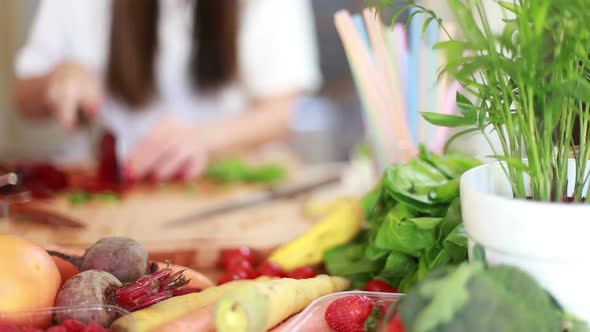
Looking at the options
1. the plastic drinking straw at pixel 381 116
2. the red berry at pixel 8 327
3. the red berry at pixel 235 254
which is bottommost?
the red berry at pixel 235 254

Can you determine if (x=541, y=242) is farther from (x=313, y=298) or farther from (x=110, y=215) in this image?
(x=110, y=215)

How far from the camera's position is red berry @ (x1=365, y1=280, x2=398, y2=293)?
0.76 m

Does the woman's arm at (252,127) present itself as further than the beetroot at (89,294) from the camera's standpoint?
Yes

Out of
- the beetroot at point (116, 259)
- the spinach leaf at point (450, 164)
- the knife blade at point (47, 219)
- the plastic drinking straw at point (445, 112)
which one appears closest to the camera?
the beetroot at point (116, 259)

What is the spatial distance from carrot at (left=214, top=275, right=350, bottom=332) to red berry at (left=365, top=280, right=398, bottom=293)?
0.16 ft

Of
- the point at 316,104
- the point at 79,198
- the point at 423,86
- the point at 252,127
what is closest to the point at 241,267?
the point at 423,86

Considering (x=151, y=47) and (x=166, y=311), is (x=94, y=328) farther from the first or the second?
(x=151, y=47)

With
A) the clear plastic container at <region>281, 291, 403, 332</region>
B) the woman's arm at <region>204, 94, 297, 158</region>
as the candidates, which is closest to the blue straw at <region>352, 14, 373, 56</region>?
the clear plastic container at <region>281, 291, 403, 332</region>

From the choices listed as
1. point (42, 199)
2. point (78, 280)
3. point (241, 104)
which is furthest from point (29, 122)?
point (78, 280)

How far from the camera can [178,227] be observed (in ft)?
3.88

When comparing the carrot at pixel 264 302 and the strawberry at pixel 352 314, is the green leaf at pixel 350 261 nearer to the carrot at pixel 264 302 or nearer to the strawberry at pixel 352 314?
the carrot at pixel 264 302

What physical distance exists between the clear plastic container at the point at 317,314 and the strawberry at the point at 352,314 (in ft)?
0.04

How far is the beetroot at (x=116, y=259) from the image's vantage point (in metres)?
0.69

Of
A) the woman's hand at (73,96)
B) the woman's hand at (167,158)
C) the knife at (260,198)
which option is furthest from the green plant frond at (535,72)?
the woman's hand at (73,96)
